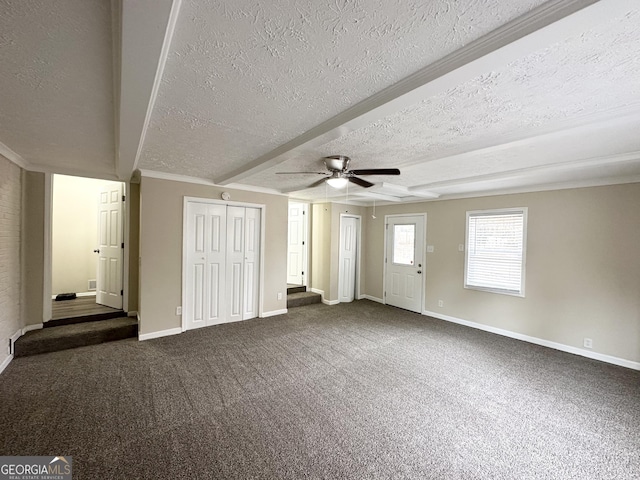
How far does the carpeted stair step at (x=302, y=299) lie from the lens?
18.5ft

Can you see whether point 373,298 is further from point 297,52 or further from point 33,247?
point 33,247

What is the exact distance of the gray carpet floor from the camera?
1779 mm

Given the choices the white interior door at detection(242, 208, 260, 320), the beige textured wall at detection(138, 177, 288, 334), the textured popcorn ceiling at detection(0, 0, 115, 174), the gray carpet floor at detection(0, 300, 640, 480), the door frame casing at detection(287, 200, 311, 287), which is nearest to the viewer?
the textured popcorn ceiling at detection(0, 0, 115, 174)

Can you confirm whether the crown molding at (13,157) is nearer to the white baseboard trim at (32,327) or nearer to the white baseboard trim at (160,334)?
the white baseboard trim at (32,327)

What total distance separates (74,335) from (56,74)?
3.33 metres

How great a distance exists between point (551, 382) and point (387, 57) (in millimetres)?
3600

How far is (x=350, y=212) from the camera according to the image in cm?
629

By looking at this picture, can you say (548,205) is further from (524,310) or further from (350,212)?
(350,212)

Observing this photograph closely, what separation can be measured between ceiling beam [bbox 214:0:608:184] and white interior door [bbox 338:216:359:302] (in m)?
4.39

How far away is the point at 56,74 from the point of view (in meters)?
1.47

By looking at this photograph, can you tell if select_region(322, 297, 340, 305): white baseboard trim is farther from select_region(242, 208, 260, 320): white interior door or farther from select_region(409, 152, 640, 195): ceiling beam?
select_region(409, 152, 640, 195): ceiling beam

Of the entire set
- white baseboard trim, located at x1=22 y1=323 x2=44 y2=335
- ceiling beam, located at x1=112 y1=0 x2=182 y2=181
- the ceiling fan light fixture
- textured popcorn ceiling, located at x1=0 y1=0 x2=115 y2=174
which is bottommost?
white baseboard trim, located at x1=22 y1=323 x2=44 y2=335

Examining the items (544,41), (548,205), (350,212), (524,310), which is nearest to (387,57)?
(544,41)

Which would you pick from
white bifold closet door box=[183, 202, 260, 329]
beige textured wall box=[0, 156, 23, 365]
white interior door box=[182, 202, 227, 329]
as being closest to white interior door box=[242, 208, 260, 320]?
white bifold closet door box=[183, 202, 260, 329]
